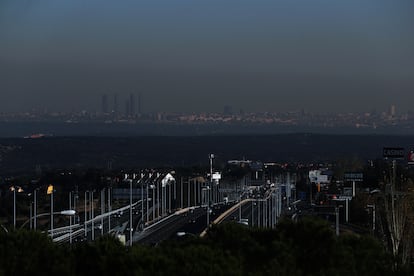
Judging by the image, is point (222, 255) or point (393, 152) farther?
point (393, 152)

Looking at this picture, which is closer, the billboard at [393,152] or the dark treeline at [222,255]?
the dark treeline at [222,255]

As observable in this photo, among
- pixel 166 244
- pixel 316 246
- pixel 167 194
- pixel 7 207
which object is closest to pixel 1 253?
pixel 166 244

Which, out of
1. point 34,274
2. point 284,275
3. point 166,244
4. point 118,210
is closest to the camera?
point 34,274

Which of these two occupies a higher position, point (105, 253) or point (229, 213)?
point (105, 253)

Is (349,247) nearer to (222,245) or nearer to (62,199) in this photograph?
(222,245)

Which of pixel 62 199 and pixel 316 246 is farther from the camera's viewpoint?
pixel 62 199

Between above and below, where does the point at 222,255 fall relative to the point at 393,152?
above

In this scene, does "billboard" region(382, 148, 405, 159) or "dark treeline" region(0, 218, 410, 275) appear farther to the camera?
"billboard" region(382, 148, 405, 159)

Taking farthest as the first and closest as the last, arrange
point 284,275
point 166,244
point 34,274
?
point 166,244
point 284,275
point 34,274
